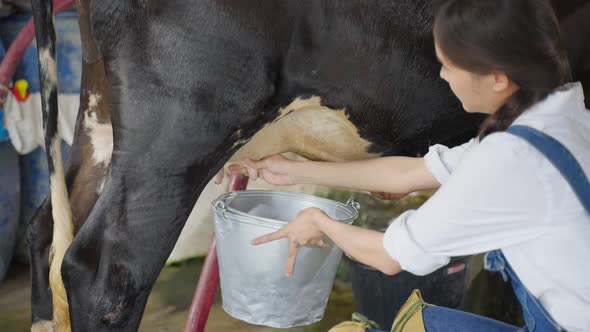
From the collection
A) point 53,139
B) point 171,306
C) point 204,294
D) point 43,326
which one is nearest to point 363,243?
point 53,139

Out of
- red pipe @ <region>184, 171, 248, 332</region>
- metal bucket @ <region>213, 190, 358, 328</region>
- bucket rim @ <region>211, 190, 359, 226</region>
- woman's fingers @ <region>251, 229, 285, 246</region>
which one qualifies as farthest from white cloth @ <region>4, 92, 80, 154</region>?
woman's fingers @ <region>251, 229, 285, 246</region>

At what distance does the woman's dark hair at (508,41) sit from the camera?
1.09 m

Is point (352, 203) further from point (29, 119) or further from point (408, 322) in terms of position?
point (29, 119)

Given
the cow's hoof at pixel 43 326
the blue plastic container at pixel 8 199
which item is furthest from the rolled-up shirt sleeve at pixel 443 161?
the blue plastic container at pixel 8 199

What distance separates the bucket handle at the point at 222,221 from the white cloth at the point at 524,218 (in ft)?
1.80

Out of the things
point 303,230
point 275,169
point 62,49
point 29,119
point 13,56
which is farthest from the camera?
point 62,49

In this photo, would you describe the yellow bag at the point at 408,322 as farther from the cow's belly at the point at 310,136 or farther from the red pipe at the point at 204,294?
the red pipe at the point at 204,294

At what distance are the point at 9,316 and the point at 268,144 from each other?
56.7 inches

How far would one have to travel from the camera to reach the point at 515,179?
3.52 feet

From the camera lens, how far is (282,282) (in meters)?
1.68

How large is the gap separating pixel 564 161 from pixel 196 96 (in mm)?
741

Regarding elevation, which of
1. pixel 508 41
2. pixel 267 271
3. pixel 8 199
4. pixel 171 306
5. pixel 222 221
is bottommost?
pixel 171 306

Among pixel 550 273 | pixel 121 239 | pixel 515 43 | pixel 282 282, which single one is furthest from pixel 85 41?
pixel 550 273

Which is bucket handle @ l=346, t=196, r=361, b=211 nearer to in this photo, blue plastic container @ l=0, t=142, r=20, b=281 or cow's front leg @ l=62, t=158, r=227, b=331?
cow's front leg @ l=62, t=158, r=227, b=331
